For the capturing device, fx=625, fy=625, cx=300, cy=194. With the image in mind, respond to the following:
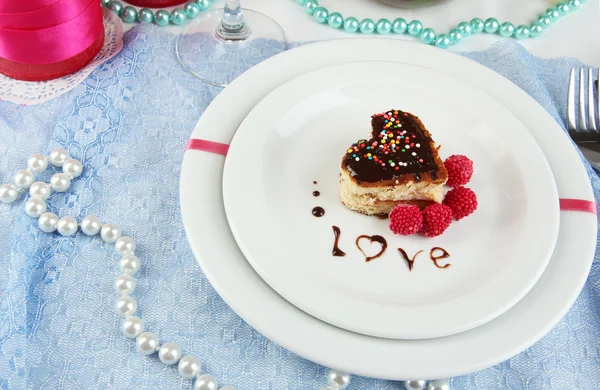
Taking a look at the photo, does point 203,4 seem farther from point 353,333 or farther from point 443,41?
point 353,333

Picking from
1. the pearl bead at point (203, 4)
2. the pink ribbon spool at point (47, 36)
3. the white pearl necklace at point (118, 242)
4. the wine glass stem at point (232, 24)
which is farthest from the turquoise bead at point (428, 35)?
the white pearl necklace at point (118, 242)

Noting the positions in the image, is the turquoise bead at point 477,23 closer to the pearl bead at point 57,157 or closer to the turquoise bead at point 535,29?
the turquoise bead at point 535,29

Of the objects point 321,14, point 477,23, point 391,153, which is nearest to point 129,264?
point 391,153

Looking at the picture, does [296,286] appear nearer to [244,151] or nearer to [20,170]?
[244,151]

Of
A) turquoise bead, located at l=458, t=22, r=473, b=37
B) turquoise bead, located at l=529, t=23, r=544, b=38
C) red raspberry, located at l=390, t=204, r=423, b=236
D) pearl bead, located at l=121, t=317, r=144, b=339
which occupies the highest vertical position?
turquoise bead, located at l=529, t=23, r=544, b=38

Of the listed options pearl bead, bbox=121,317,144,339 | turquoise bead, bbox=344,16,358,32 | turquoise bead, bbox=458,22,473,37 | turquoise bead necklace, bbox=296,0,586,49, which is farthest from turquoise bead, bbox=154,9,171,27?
pearl bead, bbox=121,317,144,339

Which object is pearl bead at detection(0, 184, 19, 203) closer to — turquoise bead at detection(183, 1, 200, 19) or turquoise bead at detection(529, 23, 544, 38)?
turquoise bead at detection(183, 1, 200, 19)
